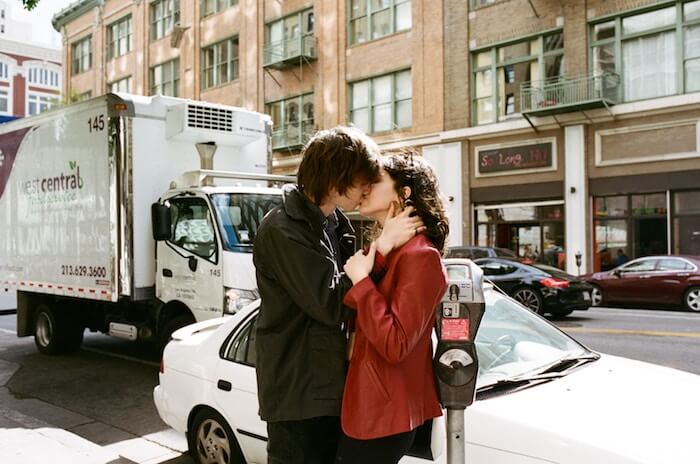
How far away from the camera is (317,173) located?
2.23 m

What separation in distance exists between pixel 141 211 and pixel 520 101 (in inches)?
636

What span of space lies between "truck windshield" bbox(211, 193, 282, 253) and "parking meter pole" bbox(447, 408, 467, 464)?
5436 millimetres

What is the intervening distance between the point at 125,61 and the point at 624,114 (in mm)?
28800

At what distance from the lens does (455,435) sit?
2258 mm

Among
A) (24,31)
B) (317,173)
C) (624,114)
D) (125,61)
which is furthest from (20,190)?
(24,31)

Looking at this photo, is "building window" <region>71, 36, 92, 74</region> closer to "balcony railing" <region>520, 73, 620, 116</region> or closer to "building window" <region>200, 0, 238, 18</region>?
"building window" <region>200, 0, 238, 18</region>

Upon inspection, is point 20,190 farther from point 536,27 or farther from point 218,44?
point 218,44

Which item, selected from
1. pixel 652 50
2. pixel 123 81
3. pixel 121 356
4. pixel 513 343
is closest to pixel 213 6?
pixel 123 81

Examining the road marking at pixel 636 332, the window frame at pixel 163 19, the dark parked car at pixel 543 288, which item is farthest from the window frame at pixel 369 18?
the road marking at pixel 636 332

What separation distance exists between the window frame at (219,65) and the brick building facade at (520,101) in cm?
100

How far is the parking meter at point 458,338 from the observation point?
7.04ft

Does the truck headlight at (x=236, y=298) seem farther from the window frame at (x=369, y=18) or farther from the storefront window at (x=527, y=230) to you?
the window frame at (x=369, y=18)

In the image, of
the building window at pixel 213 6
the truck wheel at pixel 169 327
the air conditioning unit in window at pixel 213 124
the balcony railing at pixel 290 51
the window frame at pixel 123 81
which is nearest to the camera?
the truck wheel at pixel 169 327

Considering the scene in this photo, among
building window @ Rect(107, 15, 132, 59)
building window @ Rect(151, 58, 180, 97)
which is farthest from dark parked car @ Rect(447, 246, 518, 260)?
building window @ Rect(107, 15, 132, 59)
